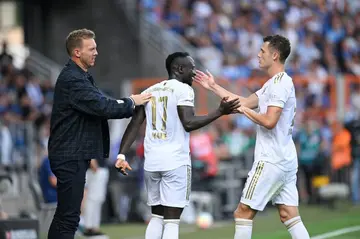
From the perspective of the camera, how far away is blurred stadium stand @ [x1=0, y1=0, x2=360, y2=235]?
19844 mm

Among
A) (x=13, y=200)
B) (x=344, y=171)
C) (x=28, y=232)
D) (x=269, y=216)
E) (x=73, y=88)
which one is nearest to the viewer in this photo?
(x=73, y=88)

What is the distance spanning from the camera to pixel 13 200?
15773 millimetres

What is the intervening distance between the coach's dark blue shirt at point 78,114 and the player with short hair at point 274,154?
1.38m

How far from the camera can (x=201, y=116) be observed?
973 centimetres

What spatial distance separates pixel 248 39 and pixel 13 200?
12.6m

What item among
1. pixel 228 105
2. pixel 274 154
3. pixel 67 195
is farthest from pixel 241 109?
pixel 67 195

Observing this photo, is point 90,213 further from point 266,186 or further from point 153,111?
point 266,186

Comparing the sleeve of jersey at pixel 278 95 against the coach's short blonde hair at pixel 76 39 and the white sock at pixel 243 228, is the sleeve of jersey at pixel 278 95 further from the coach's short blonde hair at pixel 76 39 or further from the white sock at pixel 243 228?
the coach's short blonde hair at pixel 76 39

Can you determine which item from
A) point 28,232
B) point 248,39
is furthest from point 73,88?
point 248,39

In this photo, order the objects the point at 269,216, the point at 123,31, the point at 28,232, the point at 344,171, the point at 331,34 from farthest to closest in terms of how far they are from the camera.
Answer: the point at 331,34 < the point at 123,31 < the point at 344,171 < the point at 269,216 < the point at 28,232

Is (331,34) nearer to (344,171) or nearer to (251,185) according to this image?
(344,171)

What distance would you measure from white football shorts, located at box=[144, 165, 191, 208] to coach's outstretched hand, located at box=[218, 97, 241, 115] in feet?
2.55

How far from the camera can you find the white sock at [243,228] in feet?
31.7

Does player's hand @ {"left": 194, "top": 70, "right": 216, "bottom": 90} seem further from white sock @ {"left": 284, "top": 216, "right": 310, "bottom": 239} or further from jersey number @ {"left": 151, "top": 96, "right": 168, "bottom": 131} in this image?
white sock @ {"left": 284, "top": 216, "right": 310, "bottom": 239}
